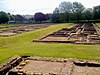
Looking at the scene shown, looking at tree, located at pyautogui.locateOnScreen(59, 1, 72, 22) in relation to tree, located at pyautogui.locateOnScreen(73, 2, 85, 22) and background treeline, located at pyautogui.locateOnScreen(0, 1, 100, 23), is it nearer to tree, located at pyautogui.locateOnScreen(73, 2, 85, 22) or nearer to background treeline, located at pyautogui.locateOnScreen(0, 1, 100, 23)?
background treeline, located at pyautogui.locateOnScreen(0, 1, 100, 23)

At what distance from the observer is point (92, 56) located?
13.2 m

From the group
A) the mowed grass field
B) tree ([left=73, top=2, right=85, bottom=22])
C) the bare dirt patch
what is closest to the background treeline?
tree ([left=73, top=2, right=85, bottom=22])

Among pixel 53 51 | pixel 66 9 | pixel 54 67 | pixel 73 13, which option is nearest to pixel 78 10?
pixel 73 13

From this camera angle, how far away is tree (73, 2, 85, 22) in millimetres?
82363

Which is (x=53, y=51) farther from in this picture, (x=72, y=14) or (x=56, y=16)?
(x=56, y=16)

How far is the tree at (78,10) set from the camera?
82.4m

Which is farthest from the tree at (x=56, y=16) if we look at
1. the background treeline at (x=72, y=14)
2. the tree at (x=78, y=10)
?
the tree at (x=78, y=10)

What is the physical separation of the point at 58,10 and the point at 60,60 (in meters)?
85.3

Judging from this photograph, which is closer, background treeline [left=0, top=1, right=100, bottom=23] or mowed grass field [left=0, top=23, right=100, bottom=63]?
mowed grass field [left=0, top=23, right=100, bottom=63]

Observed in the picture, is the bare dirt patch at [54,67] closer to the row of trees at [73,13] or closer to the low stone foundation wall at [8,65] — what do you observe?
the low stone foundation wall at [8,65]

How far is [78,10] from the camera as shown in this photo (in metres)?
86.8

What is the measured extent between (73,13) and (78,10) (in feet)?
9.02

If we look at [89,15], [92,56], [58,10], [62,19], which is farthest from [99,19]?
[92,56]

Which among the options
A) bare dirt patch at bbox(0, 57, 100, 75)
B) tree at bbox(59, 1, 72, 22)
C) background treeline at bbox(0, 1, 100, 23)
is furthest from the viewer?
tree at bbox(59, 1, 72, 22)
